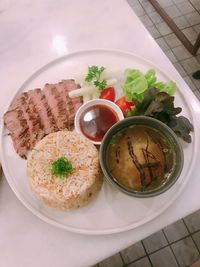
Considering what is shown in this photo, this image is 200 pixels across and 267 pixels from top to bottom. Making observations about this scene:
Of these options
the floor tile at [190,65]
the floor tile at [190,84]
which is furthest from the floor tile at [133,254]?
the floor tile at [190,65]

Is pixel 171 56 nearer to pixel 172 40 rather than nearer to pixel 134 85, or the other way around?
pixel 172 40

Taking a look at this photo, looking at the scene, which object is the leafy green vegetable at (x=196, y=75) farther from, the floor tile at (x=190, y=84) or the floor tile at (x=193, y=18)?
the floor tile at (x=193, y=18)

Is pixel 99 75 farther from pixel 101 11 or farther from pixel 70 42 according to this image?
pixel 101 11

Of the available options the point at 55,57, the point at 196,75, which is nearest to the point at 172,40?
the point at 196,75

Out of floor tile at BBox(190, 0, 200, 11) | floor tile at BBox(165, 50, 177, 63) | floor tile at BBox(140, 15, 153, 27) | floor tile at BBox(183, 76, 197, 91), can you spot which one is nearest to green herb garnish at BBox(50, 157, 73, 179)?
floor tile at BBox(183, 76, 197, 91)

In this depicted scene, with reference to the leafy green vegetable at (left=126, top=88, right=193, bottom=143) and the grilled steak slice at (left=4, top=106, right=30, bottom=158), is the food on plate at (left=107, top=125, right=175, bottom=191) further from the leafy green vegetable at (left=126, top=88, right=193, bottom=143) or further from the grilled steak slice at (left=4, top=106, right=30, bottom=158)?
the grilled steak slice at (left=4, top=106, right=30, bottom=158)

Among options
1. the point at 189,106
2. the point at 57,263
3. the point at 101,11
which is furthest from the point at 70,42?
the point at 57,263
